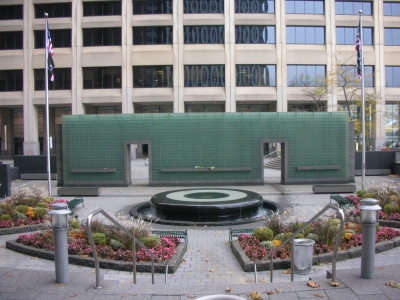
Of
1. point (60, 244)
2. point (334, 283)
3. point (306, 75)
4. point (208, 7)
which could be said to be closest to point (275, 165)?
point (306, 75)

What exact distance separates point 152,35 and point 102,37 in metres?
6.06

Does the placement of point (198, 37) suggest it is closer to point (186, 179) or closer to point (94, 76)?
point (94, 76)

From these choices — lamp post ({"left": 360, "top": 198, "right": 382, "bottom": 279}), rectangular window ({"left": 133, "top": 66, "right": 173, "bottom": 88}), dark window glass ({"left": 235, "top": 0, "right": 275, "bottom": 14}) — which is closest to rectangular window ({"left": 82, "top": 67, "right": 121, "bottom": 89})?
rectangular window ({"left": 133, "top": 66, "right": 173, "bottom": 88})

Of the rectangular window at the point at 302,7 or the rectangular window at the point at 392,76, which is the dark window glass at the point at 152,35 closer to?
the rectangular window at the point at 302,7

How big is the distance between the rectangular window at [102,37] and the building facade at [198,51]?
12 centimetres

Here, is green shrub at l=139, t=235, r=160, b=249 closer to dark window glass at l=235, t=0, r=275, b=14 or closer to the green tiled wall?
the green tiled wall

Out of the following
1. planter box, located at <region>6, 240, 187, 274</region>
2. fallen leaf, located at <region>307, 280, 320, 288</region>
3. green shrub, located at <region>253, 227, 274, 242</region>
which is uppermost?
fallen leaf, located at <region>307, 280, 320, 288</region>

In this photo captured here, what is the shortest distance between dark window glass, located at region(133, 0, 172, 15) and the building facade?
12 centimetres

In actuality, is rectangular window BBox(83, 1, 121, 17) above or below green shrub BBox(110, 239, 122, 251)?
above

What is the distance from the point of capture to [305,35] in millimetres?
44875

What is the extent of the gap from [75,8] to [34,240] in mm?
41027

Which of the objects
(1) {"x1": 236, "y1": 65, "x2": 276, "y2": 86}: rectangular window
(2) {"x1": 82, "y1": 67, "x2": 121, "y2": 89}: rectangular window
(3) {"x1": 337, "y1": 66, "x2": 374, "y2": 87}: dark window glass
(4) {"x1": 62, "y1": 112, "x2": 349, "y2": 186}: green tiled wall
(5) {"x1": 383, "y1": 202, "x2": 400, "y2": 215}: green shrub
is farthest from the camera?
(2) {"x1": 82, "y1": 67, "x2": 121, "y2": 89}: rectangular window

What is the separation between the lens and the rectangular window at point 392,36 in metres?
47.0

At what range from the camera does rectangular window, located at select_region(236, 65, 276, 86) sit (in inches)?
1732
